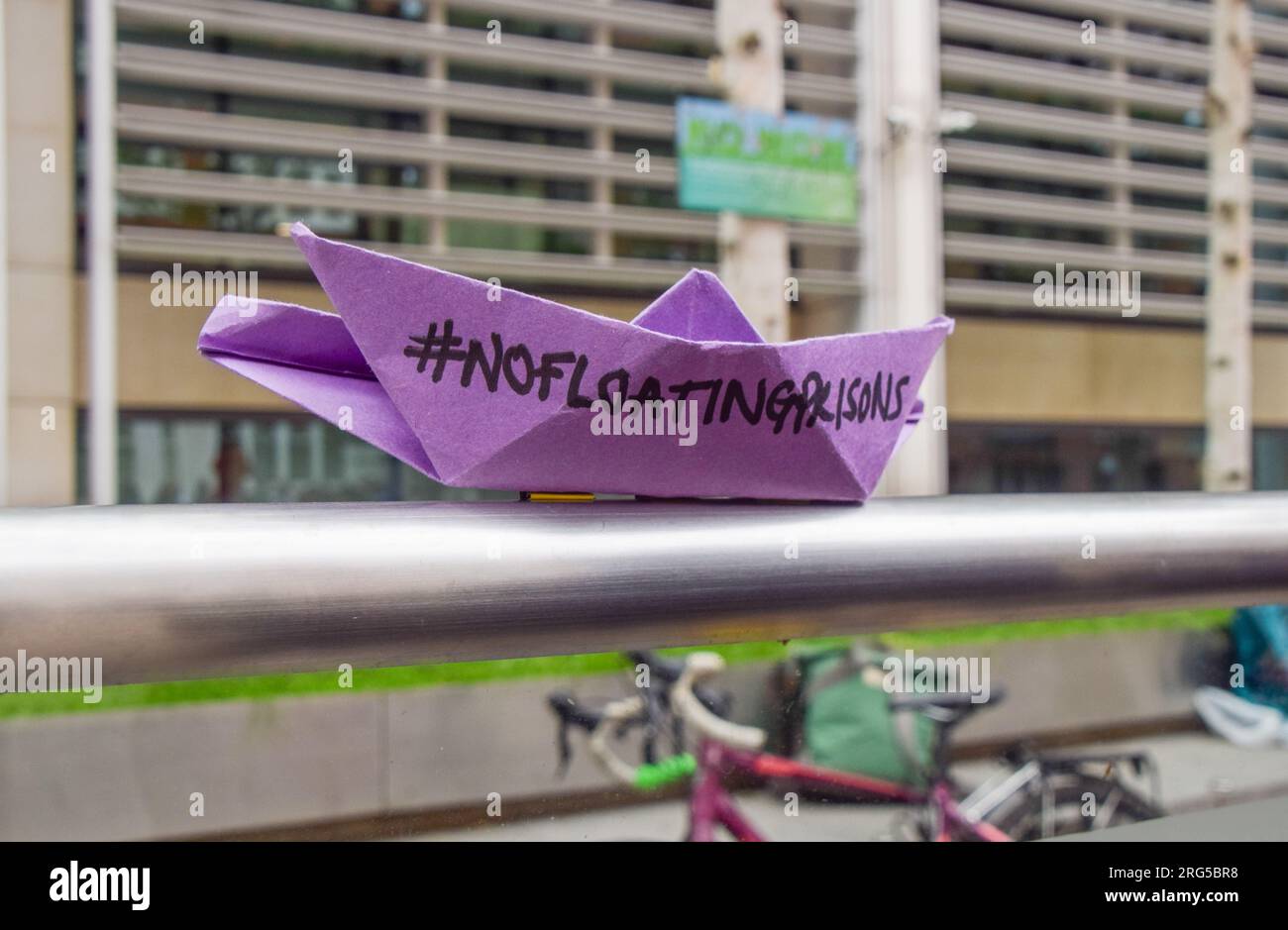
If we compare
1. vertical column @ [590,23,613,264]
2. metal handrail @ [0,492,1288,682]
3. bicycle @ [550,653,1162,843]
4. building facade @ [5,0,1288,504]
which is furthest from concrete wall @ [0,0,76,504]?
metal handrail @ [0,492,1288,682]

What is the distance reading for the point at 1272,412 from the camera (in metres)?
8.95

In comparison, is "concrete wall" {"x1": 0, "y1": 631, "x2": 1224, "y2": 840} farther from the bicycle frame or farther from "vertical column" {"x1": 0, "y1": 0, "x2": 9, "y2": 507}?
"vertical column" {"x1": 0, "y1": 0, "x2": 9, "y2": 507}

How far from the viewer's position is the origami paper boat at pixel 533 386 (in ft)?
1.86

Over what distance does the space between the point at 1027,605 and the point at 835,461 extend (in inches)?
5.5

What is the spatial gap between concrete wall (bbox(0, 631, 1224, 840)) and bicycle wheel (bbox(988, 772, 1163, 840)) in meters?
0.18

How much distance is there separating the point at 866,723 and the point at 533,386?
3090 millimetres

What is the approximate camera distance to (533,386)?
58 cm

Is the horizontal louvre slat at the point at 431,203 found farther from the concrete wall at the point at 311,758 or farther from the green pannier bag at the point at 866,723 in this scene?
the concrete wall at the point at 311,758

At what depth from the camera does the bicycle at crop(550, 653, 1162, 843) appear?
1314 millimetres

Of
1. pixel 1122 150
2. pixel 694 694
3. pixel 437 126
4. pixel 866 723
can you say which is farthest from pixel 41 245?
pixel 1122 150

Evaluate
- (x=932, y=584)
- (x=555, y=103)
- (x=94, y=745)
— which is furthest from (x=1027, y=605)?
(x=555, y=103)

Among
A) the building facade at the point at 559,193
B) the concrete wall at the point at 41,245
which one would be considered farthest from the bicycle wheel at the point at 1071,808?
the concrete wall at the point at 41,245

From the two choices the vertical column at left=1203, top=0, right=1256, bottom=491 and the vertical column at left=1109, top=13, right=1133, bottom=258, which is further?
the vertical column at left=1109, top=13, right=1133, bottom=258

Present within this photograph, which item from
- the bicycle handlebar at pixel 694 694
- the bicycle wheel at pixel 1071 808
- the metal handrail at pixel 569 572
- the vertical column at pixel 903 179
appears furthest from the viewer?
the vertical column at pixel 903 179
